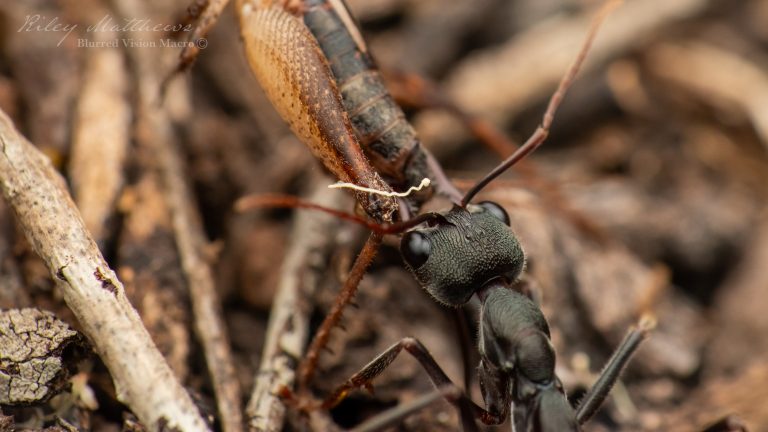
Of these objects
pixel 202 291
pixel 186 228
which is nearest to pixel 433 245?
pixel 202 291

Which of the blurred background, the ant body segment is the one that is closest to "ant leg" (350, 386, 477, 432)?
the ant body segment

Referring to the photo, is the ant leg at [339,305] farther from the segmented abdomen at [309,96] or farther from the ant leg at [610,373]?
the ant leg at [610,373]

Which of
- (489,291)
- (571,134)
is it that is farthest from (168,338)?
(571,134)

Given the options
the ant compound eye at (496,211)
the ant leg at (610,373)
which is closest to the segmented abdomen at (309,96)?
the ant compound eye at (496,211)

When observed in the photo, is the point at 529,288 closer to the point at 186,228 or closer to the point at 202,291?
the point at 202,291

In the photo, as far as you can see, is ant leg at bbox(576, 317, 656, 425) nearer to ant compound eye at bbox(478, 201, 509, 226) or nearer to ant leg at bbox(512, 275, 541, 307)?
ant leg at bbox(512, 275, 541, 307)

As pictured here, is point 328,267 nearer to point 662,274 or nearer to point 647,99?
point 662,274
